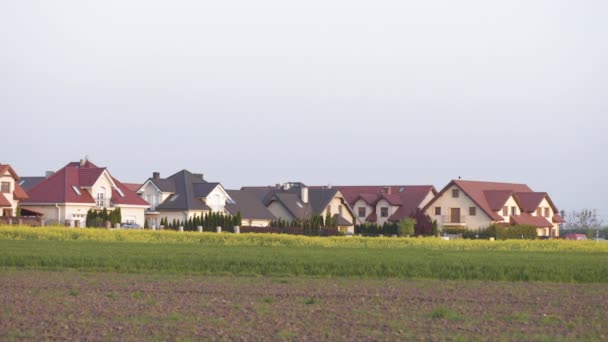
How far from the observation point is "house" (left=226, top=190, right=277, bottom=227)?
9325 centimetres

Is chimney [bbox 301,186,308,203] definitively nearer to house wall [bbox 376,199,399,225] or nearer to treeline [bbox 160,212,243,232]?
house wall [bbox 376,199,399,225]

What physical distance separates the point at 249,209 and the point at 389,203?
17.3 m

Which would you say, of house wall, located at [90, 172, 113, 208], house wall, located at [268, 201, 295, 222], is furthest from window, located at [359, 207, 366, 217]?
house wall, located at [90, 172, 113, 208]

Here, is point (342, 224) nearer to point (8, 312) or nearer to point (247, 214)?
point (247, 214)

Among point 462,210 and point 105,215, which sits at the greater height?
point 462,210

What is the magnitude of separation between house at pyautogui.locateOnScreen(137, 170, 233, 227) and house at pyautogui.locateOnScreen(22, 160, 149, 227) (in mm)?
3472

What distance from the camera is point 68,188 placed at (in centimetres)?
8119

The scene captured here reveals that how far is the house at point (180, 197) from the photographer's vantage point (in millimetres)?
89562

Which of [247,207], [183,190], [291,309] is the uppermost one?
[183,190]

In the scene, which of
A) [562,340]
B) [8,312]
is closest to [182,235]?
[8,312]

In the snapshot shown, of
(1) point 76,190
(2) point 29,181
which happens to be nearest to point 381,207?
(2) point 29,181

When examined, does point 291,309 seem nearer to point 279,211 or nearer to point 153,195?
point 153,195

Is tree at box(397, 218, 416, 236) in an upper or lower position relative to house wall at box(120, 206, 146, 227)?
lower

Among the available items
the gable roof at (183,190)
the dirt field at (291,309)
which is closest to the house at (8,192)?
the gable roof at (183,190)
